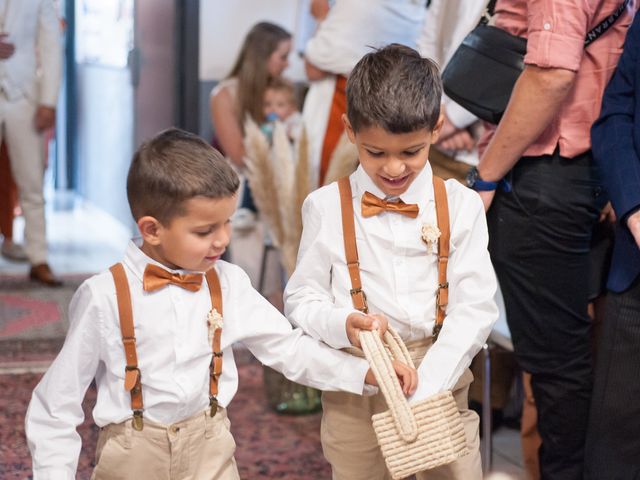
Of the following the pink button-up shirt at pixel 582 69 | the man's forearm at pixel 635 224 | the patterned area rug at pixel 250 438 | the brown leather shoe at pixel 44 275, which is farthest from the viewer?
the brown leather shoe at pixel 44 275

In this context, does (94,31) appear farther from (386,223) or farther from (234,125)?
(386,223)

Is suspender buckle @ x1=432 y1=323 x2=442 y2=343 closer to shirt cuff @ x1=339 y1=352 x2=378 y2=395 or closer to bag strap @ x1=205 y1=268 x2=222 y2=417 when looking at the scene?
shirt cuff @ x1=339 y1=352 x2=378 y2=395

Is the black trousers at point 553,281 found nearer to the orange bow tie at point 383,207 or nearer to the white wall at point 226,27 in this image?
the orange bow tie at point 383,207

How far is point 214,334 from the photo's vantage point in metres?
2.00

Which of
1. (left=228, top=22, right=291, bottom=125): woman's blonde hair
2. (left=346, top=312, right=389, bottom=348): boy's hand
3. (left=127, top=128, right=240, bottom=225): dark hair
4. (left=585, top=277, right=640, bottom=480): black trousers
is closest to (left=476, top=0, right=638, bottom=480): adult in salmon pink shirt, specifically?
(left=585, top=277, right=640, bottom=480): black trousers

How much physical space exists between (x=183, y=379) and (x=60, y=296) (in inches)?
144

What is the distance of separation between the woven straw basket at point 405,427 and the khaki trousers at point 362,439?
0.28 metres

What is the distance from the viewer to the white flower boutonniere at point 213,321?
199cm

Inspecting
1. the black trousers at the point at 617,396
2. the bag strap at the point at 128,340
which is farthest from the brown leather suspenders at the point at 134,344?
the black trousers at the point at 617,396

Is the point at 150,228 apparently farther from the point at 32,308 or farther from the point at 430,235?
the point at 32,308

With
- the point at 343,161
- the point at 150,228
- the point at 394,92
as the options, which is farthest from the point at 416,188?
the point at 343,161

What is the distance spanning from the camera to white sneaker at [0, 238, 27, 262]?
21.4 feet

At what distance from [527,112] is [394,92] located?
478mm

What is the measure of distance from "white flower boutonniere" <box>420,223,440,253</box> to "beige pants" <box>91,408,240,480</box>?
536mm
